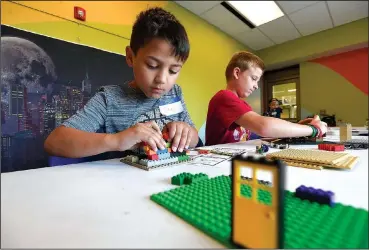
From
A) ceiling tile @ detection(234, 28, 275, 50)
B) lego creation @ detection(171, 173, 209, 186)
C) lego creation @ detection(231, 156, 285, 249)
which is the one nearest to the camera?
lego creation @ detection(231, 156, 285, 249)

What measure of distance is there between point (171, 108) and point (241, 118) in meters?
0.27

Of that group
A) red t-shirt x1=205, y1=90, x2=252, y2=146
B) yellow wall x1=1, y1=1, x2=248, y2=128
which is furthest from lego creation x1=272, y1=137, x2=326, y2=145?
yellow wall x1=1, y1=1, x2=248, y2=128

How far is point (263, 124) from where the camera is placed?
74cm

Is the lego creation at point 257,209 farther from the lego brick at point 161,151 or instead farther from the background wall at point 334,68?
the background wall at point 334,68

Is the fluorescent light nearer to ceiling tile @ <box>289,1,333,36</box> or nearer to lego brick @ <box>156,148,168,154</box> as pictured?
ceiling tile @ <box>289,1,333,36</box>

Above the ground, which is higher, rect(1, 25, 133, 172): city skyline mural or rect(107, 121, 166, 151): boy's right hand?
rect(1, 25, 133, 172): city skyline mural

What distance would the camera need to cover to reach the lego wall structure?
2.73 metres

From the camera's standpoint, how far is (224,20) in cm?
257

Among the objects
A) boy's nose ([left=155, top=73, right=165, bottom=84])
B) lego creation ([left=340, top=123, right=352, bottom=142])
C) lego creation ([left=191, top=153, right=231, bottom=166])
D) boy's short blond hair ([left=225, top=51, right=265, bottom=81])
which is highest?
boy's short blond hair ([left=225, top=51, right=265, bottom=81])

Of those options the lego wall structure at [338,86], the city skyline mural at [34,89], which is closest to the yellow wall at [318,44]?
the lego wall structure at [338,86]

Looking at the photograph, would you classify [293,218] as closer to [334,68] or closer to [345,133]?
[345,133]

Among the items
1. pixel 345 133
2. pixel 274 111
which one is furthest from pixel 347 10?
pixel 345 133

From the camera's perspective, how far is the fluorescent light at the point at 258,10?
7.22 ft

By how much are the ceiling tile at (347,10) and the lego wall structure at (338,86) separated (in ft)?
1.60
